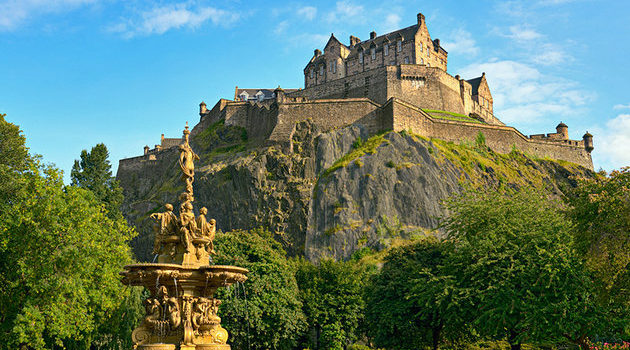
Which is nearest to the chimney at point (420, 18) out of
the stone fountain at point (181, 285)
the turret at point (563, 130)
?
the turret at point (563, 130)

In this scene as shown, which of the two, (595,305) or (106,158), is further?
(106,158)

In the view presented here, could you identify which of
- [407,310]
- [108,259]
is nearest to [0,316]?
[108,259]

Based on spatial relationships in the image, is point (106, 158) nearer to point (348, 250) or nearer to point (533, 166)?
point (348, 250)

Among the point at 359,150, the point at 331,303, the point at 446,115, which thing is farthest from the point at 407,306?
the point at 446,115

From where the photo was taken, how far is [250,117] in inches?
2874

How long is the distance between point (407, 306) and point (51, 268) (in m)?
20.1

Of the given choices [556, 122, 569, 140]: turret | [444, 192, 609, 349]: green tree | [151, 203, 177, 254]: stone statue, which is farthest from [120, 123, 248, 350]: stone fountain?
[556, 122, 569, 140]: turret

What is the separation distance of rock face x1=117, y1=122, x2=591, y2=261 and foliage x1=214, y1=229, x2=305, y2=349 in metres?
16.5

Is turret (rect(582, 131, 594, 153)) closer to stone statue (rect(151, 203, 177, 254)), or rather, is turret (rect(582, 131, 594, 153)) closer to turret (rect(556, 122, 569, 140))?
turret (rect(556, 122, 569, 140))

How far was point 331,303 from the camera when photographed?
1610 inches

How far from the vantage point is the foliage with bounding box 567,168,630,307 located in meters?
19.4

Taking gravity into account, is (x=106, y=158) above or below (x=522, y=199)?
above

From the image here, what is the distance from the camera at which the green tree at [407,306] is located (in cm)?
3195

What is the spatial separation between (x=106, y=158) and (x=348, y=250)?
1125 inches
